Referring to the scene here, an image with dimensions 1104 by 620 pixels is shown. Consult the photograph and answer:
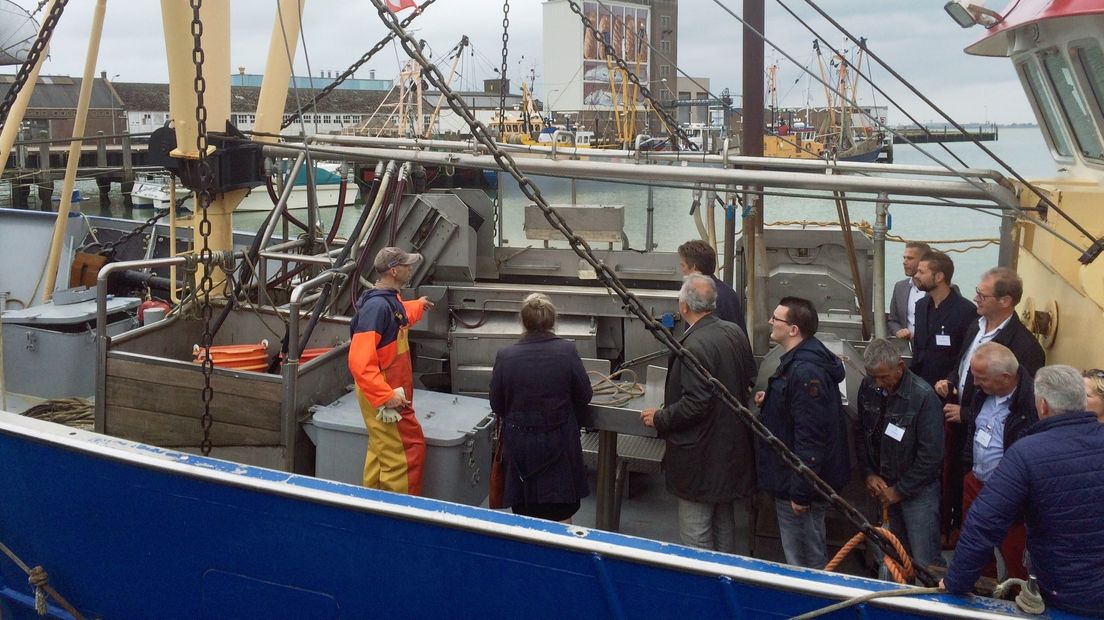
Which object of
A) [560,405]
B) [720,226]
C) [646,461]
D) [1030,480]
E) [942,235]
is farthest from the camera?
[942,235]

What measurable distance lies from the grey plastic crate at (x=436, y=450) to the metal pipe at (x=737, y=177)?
1240 mm

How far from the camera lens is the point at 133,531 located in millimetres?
3434

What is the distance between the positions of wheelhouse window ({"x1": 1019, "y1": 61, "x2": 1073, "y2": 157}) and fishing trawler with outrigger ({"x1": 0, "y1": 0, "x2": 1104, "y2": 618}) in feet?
0.05

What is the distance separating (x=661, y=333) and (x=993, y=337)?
1559 millimetres

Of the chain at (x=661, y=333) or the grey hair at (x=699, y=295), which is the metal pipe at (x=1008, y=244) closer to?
the grey hair at (x=699, y=295)

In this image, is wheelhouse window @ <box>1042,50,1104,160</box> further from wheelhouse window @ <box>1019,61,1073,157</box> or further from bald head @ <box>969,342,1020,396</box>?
bald head @ <box>969,342,1020,396</box>

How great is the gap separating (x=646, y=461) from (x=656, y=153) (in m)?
2.46

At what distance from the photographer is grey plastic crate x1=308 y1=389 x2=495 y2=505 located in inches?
153

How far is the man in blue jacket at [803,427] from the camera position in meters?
3.21

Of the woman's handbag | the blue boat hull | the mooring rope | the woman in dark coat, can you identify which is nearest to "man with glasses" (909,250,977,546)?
the woman in dark coat

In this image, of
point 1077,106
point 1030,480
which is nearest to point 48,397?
point 1030,480

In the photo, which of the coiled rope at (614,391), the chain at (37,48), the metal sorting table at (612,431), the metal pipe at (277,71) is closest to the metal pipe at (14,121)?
the chain at (37,48)

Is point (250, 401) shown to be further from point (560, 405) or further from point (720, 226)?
point (720, 226)

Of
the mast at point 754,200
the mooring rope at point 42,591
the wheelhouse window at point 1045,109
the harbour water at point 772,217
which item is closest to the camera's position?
the mooring rope at point 42,591
